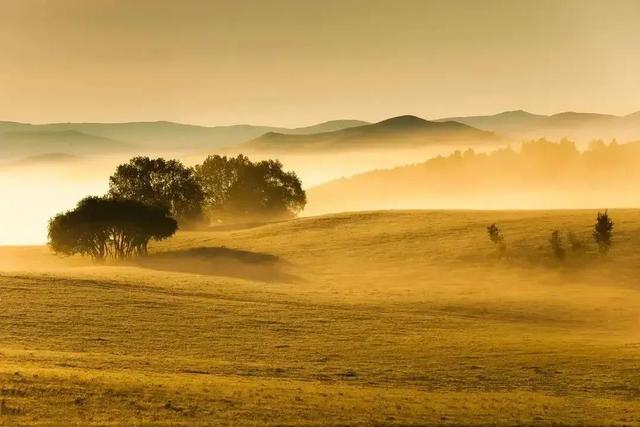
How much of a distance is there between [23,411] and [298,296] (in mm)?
28790

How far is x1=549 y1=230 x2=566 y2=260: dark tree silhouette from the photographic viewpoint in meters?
64.1

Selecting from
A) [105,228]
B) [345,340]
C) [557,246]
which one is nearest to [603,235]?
[557,246]

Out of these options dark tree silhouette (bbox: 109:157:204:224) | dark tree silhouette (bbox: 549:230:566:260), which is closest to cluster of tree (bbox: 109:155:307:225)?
dark tree silhouette (bbox: 109:157:204:224)

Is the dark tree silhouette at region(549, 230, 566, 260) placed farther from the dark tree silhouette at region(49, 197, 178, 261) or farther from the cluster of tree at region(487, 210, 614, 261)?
the dark tree silhouette at region(49, 197, 178, 261)

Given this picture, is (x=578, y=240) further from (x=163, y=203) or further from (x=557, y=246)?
(x=163, y=203)

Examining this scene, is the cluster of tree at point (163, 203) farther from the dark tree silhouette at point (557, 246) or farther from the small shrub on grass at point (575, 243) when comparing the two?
the small shrub on grass at point (575, 243)

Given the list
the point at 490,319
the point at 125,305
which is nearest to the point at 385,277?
the point at 490,319

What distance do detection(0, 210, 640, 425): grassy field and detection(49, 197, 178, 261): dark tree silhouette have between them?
12.9 meters

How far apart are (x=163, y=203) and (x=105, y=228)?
10.6 meters

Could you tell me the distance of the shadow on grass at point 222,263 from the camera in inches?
2685

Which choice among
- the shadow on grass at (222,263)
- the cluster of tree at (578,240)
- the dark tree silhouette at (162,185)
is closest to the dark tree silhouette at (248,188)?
the dark tree silhouette at (162,185)

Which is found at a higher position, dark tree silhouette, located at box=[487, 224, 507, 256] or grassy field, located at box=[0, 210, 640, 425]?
dark tree silhouette, located at box=[487, 224, 507, 256]

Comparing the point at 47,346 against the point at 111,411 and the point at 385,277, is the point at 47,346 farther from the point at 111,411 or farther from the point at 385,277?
the point at 385,277

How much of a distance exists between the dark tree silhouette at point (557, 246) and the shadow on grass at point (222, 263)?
21173mm
